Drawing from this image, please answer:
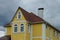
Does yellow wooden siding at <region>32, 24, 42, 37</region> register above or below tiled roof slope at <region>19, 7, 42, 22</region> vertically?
below

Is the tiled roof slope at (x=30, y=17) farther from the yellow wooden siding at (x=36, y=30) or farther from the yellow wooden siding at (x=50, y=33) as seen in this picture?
the yellow wooden siding at (x=50, y=33)

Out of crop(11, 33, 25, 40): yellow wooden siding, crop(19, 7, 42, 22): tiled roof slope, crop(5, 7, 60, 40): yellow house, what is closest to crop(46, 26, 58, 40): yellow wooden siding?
crop(5, 7, 60, 40): yellow house

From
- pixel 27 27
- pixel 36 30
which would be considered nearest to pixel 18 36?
pixel 27 27

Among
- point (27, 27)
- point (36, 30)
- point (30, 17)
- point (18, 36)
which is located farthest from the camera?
point (30, 17)

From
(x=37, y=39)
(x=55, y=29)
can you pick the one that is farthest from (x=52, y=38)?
(x=37, y=39)

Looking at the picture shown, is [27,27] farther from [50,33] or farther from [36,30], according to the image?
[50,33]

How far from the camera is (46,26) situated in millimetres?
46656

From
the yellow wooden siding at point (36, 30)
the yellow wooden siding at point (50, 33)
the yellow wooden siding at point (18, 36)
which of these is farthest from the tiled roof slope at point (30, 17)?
the yellow wooden siding at point (18, 36)

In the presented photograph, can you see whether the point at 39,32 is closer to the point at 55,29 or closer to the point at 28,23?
the point at 28,23

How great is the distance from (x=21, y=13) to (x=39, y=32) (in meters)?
4.93

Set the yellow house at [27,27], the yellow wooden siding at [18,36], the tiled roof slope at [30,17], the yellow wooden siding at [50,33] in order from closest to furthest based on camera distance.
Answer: the yellow wooden siding at [18,36]
the yellow house at [27,27]
the tiled roof slope at [30,17]
the yellow wooden siding at [50,33]

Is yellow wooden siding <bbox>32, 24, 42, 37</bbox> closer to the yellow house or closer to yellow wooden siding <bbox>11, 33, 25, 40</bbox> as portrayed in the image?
the yellow house

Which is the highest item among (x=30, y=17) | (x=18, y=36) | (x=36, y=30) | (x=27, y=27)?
(x=30, y=17)

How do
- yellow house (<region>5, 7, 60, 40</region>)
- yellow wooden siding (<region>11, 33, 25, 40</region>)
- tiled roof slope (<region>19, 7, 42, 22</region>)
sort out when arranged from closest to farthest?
1. yellow wooden siding (<region>11, 33, 25, 40</region>)
2. yellow house (<region>5, 7, 60, 40</region>)
3. tiled roof slope (<region>19, 7, 42, 22</region>)
